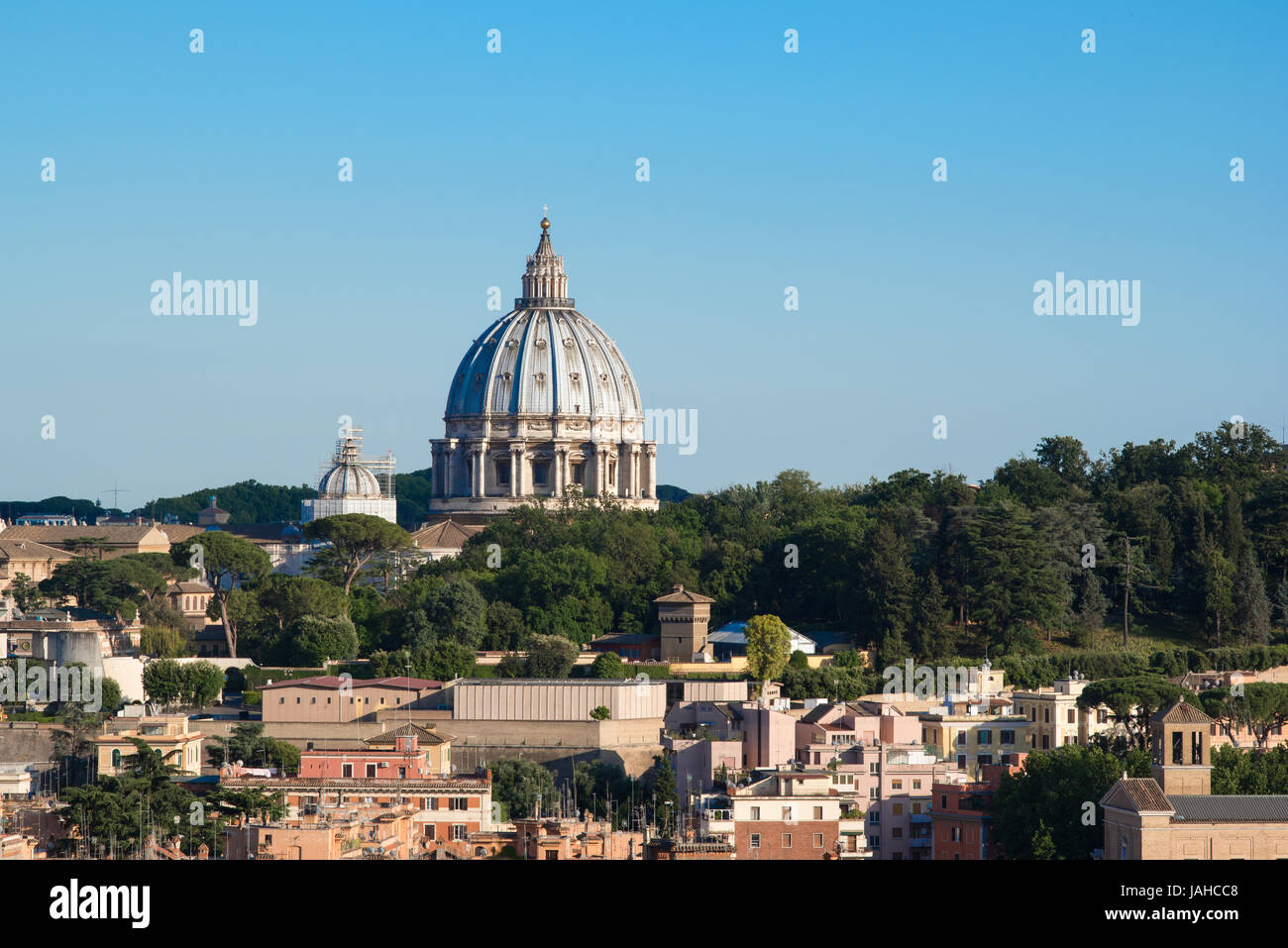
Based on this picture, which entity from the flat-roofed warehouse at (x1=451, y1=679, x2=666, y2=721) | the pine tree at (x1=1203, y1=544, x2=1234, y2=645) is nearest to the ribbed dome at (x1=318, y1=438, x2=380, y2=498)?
the pine tree at (x1=1203, y1=544, x2=1234, y2=645)

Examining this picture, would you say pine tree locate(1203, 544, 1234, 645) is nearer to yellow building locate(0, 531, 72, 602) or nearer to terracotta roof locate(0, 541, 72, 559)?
yellow building locate(0, 531, 72, 602)

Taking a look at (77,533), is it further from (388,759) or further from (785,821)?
(785,821)

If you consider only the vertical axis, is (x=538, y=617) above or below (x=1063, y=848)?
above

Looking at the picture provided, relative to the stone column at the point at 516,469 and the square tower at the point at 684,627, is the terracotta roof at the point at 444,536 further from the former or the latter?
the square tower at the point at 684,627

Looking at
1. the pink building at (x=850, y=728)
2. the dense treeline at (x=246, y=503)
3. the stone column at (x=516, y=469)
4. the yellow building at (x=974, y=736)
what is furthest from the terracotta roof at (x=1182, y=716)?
the dense treeline at (x=246, y=503)
